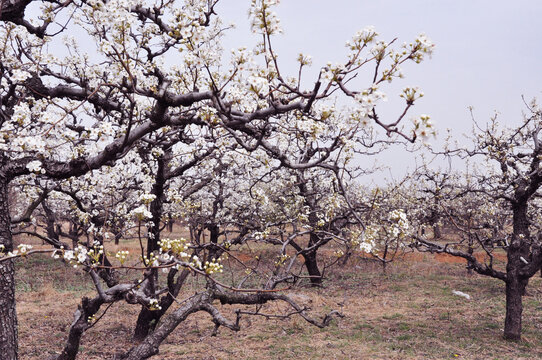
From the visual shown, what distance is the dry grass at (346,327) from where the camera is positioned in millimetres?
9438

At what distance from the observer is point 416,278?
18844mm

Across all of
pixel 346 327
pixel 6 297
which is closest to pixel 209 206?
pixel 346 327

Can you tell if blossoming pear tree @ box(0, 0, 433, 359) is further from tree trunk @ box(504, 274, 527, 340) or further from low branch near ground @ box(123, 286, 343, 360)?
tree trunk @ box(504, 274, 527, 340)

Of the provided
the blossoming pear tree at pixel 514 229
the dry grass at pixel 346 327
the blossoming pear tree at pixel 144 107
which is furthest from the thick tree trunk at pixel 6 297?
the blossoming pear tree at pixel 514 229

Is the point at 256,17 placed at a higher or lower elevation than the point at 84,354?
higher

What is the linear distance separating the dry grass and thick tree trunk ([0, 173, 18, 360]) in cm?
444

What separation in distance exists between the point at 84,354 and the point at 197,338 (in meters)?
2.85

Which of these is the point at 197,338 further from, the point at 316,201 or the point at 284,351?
the point at 316,201

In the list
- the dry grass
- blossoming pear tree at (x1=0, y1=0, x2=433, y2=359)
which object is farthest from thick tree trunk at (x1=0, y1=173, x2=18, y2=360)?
the dry grass

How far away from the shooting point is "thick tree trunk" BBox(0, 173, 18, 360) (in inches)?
198

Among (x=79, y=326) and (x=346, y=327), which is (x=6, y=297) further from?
(x=346, y=327)

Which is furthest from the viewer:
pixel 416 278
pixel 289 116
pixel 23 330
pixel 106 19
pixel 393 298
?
pixel 416 278

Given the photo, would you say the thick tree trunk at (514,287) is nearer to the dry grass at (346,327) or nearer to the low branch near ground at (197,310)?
the dry grass at (346,327)

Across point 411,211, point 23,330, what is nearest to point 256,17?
point 23,330
